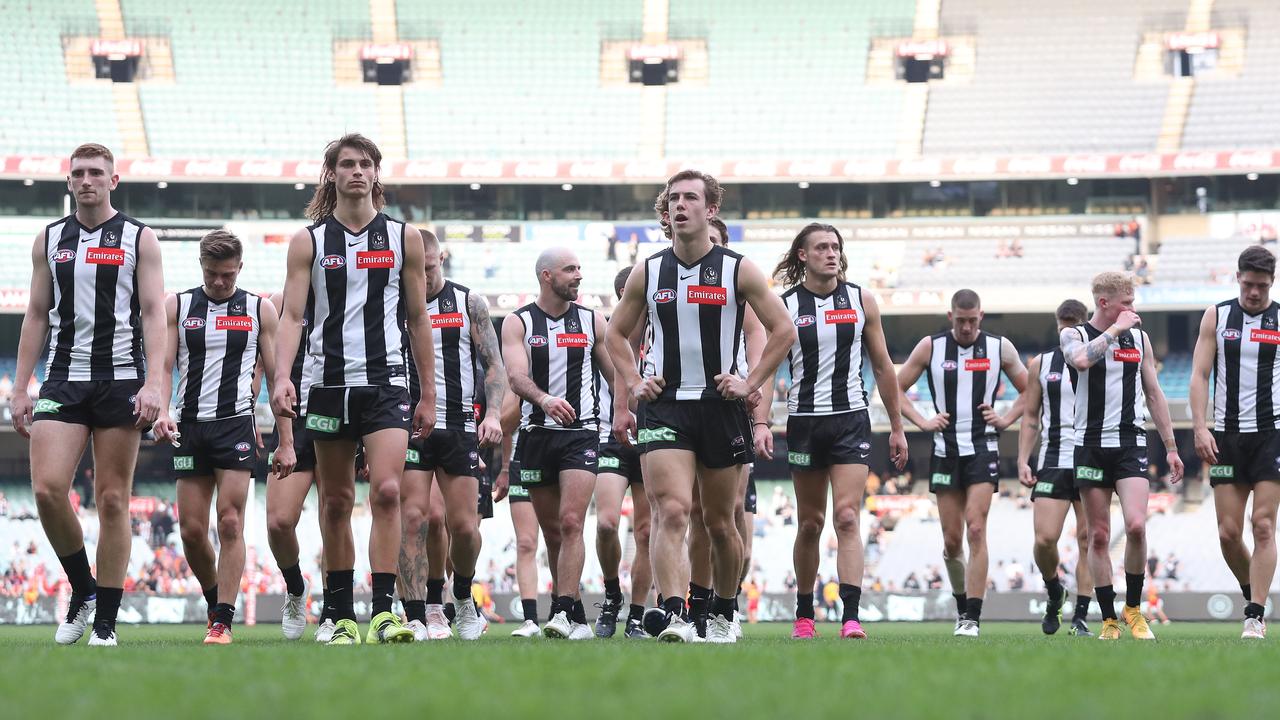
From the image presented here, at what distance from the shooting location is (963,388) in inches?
518

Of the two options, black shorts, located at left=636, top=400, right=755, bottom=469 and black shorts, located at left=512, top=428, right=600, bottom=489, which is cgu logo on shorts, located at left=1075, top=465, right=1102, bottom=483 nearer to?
black shorts, located at left=512, top=428, right=600, bottom=489

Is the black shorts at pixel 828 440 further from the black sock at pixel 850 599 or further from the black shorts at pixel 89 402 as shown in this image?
the black shorts at pixel 89 402

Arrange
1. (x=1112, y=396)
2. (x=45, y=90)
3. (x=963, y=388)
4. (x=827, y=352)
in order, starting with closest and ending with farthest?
(x=827, y=352), (x=1112, y=396), (x=963, y=388), (x=45, y=90)

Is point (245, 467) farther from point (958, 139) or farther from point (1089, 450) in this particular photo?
point (958, 139)

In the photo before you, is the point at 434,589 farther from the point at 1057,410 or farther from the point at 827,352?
the point at 1057,410

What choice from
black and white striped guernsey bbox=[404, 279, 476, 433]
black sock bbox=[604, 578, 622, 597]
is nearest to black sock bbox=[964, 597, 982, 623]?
black sock bbox=[604, 578, 622, 597]

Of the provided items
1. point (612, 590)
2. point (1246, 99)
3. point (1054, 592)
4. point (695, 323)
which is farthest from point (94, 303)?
point (1246, 99)

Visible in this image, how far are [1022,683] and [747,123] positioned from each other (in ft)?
120

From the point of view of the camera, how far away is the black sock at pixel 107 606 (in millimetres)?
7945

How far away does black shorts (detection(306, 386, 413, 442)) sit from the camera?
7875mm

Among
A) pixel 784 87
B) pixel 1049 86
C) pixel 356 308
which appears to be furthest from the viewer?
pixel 784 87

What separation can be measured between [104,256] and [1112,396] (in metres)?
7.55

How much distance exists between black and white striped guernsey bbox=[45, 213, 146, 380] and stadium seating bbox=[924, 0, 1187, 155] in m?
33.2

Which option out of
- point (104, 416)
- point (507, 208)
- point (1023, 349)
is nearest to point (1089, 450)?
point (104, 416)
